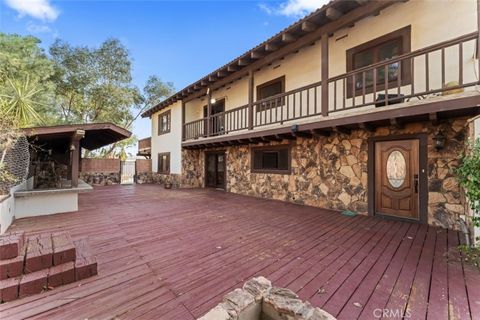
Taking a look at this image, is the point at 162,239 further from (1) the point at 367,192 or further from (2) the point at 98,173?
Result: (2) the point at 98,173

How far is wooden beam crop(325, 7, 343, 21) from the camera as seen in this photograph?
17.6 ft

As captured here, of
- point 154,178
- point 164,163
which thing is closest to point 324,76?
point 164,163

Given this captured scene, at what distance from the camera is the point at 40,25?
11430mm

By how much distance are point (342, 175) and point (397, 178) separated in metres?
1.34

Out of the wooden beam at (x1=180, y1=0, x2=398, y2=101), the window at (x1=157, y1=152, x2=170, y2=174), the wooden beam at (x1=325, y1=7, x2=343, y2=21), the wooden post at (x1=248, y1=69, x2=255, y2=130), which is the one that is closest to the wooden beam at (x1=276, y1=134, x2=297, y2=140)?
the wooden post at (x1=248, y1=69, x2=255, y2=130)

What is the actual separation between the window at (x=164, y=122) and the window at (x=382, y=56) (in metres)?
10.8

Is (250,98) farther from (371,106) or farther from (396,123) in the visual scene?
(396,123)

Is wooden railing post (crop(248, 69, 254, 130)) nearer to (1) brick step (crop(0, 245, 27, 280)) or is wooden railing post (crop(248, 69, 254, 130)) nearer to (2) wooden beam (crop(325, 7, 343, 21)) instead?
(2) wooden beam (crop(325, 7, 343, 21))

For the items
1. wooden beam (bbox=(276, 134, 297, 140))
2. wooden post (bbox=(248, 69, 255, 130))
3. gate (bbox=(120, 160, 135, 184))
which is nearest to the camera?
wooden beam (bbox=(276, 134, 297, 140))

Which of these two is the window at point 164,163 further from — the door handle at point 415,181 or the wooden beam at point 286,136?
the door handle at point 415,181

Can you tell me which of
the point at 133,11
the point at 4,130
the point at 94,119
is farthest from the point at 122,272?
the point at 94,119

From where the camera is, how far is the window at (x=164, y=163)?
13.6 m

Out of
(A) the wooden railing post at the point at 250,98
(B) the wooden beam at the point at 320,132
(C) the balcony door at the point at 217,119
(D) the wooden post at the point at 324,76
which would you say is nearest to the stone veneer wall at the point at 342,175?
(B) the wooden beam at the point at 320,132

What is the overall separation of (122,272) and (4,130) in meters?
3.62
